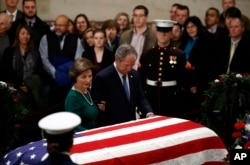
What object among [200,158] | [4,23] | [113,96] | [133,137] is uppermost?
[4,23]

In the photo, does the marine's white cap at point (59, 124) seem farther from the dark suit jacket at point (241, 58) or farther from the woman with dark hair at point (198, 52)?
the dark suit jacket at point (241, 58)

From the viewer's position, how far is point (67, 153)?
10.0 ft

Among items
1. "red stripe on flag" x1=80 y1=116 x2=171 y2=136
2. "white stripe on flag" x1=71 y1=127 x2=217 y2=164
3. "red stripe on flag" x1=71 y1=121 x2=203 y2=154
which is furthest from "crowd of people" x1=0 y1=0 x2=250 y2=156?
"white stripe on flag" x1=71 y1=127 x2=217 y2=164

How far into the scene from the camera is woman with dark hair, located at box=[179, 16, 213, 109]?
680 cm

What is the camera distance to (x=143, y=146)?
172 inches

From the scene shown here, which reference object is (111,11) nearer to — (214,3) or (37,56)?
(214,3)

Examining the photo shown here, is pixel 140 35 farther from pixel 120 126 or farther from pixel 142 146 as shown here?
pixel 142 146

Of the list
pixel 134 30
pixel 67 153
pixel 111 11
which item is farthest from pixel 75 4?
pixel 67 153

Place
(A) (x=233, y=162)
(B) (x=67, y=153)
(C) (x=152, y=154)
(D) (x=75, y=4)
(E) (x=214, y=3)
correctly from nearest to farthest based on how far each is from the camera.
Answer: (B) (x=67, y=153)
(A) (x=233, y=162)
(C) (x=152, y=154)
(D) (x=75, y=4)
(E) (x=214, y=3)

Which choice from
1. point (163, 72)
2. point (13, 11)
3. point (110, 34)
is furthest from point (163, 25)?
point (13, 11)

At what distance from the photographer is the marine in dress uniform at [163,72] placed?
237 inches

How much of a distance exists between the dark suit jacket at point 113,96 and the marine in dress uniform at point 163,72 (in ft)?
3.00

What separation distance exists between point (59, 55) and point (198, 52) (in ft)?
5.56

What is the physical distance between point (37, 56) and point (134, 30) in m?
1.32
